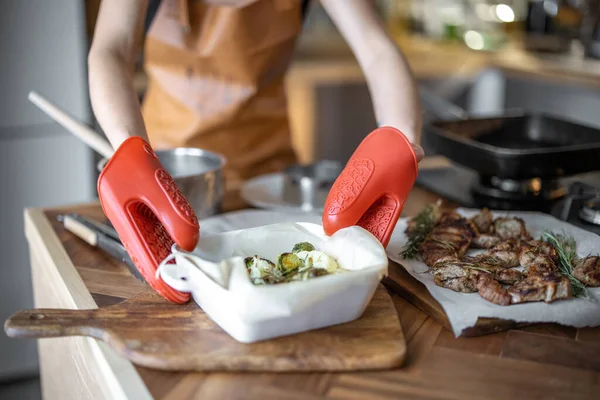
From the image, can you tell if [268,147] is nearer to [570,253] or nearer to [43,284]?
[43,284]

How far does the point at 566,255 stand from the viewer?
933mm

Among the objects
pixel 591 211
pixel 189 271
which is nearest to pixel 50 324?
pixel 189 271

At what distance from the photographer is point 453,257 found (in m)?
0.92

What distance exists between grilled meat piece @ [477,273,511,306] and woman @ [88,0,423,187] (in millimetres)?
505

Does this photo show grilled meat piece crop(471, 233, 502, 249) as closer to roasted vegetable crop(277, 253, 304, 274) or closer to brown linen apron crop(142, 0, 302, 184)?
roasted vegetable crop(277, 253, 304, 274)

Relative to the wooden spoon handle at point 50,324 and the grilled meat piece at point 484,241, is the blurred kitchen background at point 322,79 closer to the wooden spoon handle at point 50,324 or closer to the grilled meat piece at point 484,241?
the wooden spoon handle at point 50,324

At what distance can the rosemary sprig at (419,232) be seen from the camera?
0.97 metres

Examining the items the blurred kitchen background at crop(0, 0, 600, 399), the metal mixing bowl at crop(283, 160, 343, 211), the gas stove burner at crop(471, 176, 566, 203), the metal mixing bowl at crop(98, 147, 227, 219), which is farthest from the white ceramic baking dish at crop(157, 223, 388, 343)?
the blurred kitchen background at crop(0, 0, 600, 399)

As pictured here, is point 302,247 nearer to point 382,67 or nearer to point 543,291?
point 543,291

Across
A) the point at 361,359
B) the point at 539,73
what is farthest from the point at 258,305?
the point at 539,73

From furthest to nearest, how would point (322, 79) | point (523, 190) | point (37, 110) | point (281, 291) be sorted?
point (322, 79) → point (37, 110) → point (523, 190) → point (281, 291)

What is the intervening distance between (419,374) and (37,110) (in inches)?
77.8

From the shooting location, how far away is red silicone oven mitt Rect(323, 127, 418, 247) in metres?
0.89

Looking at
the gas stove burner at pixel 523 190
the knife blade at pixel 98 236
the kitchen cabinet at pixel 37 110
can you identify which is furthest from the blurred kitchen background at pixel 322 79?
the gas stove burner at pixel 523 190
